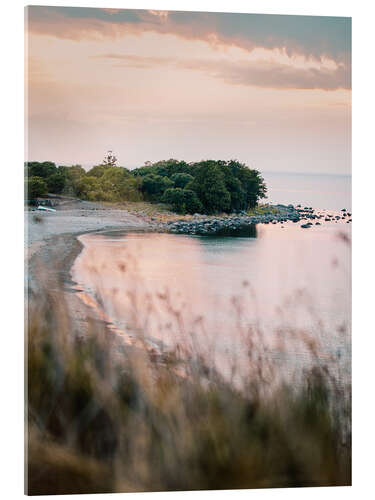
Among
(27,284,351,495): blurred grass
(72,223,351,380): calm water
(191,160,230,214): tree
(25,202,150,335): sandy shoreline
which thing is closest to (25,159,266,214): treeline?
(191,160,230,214): tree

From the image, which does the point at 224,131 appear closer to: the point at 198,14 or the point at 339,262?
the point at 198,14

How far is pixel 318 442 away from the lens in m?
4.56

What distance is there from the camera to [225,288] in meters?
4.90

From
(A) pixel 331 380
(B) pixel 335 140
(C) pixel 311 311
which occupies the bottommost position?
(A) pixel 331 380

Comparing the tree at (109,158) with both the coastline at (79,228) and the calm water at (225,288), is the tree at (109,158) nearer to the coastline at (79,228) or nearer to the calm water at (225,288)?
the coastline at (79,228)

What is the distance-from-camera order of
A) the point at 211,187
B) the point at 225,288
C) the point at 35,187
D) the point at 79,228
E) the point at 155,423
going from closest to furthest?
the point at 155,423 → the point at 35,187 → the point at 225,288 → the point at 79,228 → the point at 211,187

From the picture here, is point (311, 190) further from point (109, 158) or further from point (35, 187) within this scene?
point (35, 187)

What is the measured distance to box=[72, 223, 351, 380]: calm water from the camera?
15.6ft

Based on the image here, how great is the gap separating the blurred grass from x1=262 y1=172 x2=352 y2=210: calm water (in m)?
1.21

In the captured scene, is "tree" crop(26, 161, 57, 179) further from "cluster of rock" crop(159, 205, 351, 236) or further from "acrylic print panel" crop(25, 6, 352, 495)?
"cluster of rock" crop(159, 205, 351, 236)

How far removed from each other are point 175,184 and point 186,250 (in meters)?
0.49

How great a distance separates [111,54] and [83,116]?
448 mm

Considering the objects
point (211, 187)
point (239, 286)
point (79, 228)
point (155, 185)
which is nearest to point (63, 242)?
point (79, 228)
